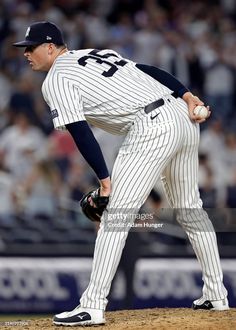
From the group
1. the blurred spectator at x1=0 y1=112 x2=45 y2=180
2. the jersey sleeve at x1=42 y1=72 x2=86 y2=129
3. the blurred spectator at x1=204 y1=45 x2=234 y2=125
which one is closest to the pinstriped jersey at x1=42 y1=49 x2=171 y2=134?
the jersey sleeve at x1=42 y1=72 x2=86 y2=129

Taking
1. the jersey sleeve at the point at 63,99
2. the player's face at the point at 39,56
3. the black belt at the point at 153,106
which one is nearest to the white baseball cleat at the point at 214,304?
the black belt at the point at 153,106

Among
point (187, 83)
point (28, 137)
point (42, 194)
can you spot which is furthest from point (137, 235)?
point (187, 83)

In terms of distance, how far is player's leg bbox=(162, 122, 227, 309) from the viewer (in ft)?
17.3

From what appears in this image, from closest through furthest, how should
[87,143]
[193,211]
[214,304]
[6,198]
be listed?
[87,143], [193,211], [214,304], [6,198]

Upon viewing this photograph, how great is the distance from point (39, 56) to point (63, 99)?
0.36 m

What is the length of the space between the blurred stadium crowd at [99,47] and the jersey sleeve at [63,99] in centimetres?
393

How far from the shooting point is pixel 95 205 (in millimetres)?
5090

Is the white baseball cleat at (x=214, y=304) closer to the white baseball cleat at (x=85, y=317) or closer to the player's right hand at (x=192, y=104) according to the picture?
the white baseball cleat at (x=85, y=317)

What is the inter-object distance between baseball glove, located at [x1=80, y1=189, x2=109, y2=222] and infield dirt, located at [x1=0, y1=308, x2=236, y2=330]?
608 mm

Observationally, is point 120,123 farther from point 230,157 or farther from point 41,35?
point 230,157

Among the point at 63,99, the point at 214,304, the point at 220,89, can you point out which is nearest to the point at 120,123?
the point at 63,99

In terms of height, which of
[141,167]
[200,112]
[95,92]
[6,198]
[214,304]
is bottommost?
[6,198]

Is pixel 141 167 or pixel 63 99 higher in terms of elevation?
pixel 63 99

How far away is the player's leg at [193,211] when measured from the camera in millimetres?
5277
